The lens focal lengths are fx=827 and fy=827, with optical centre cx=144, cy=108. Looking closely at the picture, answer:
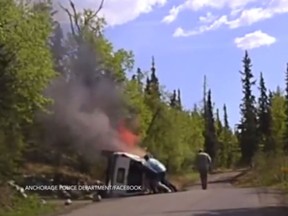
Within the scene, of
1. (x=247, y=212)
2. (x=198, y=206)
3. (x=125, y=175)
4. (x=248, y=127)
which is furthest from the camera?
(x=248, y=127)

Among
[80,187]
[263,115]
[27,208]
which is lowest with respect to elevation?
[27,208]

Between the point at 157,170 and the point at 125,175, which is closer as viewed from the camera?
the point at 125,175

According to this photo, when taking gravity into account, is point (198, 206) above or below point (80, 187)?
below

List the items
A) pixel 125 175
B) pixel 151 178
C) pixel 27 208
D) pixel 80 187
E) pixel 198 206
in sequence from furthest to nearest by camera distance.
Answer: pixel 80 187 < pixel 125 175 < pixel 151 178 < pixel 27 208 < pixel 198 206

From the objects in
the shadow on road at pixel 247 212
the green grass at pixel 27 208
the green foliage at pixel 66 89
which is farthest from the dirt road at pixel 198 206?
the green foliage at pixel 66 89

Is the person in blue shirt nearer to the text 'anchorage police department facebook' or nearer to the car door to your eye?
the car door

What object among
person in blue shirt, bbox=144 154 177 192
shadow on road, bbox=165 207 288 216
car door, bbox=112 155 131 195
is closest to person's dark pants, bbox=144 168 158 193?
person in blue shirt, bbox=144 154 177 192

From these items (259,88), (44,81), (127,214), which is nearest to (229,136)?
(259,88)

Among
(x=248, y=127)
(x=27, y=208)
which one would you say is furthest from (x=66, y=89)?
(x=248, y=127)

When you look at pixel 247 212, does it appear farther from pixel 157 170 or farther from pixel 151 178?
pixel 157 170

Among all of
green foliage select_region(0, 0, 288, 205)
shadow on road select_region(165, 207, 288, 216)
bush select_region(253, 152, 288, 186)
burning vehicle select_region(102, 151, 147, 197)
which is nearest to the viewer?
Answer: shadow on road select_region(165, 207, 288, 216)

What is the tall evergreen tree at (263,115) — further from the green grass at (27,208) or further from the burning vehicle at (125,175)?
the green grass at (27,208)

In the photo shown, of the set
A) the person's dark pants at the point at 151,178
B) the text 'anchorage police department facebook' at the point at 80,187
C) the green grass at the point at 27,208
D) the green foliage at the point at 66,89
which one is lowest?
the green grass at the point at 27,208

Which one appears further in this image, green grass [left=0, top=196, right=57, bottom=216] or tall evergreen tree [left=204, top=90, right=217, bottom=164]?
tall evergreen tree [left=204, top=90, right=217, bottom=164]
